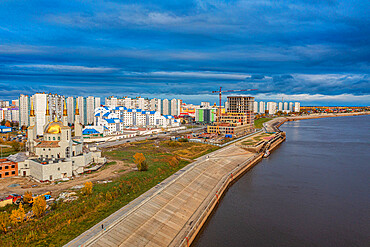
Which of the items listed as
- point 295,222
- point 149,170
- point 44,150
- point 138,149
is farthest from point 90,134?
point 295,222

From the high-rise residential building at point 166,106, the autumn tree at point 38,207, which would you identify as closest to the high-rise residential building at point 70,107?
the high-rise residential building at point 166,106

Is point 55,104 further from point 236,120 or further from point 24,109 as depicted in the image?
point 236,120

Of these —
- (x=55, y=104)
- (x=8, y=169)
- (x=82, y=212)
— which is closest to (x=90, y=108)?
(x=55, y=104)

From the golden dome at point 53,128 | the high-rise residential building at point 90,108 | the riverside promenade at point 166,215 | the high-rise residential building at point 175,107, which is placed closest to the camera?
the riverside promenade at point 166,215

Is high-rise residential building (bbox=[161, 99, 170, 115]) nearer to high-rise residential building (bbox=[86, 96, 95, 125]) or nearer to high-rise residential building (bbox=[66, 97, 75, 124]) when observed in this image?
high-rise residential building (bbox=[86, 96, 95, 125])

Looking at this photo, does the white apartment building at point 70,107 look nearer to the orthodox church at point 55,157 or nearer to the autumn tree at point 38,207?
the orthodox church at point 55,157

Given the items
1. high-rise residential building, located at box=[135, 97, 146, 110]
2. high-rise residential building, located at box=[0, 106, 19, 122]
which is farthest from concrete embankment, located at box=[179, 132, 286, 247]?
high-rise residential building, located at box=[0, 106, 19, 122]

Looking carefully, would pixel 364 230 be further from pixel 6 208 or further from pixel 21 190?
pixel 21 190
